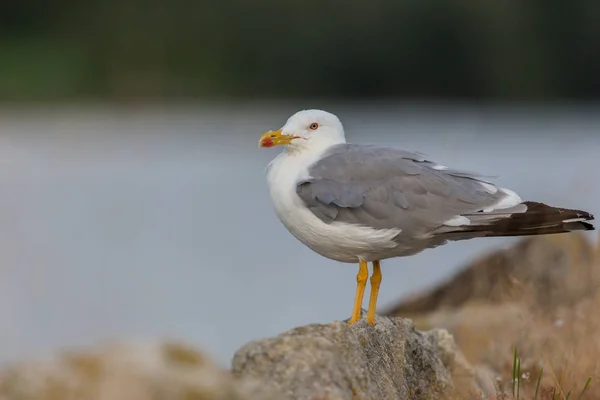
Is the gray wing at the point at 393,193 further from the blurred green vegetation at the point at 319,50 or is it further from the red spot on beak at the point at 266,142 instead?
the blurred green vegetation at the point at 319,50

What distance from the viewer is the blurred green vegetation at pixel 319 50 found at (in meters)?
19.0

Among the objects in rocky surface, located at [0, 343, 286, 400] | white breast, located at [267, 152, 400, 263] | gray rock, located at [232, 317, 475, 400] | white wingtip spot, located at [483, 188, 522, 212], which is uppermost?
white wingtip spot, located at [483, 188, 522, 212]

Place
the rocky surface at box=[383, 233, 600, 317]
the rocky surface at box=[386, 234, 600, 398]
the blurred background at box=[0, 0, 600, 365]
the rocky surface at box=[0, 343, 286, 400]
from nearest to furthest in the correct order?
1. the rocky surface at box=[0, 343, 286, 400]
2. the rocky surface at box=[386, 234, 600, 398]
3. the rocky surface at box=[383, 233, 600, 317]
4. the blurred background at box=[0, 0, 600, 365]

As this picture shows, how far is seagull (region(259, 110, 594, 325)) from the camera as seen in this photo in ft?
12.9

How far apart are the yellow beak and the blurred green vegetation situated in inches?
576

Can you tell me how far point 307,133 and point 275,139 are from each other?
12 centimetres

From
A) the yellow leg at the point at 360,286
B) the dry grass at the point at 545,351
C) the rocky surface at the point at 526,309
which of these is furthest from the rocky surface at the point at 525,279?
the yellow leg at the point at 360,286

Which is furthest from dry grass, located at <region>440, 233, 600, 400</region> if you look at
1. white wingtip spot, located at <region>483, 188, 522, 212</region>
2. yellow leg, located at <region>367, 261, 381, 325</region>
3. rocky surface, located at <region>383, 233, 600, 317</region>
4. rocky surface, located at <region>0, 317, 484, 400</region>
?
white wingtip spot, located at <region>483, 188, 522, 212</region>

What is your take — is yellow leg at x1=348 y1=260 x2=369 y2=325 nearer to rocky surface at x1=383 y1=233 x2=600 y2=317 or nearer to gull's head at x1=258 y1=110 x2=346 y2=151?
gull's head at x1=258 y1=110 x2=346 y2=151

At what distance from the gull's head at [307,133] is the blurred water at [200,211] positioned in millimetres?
838

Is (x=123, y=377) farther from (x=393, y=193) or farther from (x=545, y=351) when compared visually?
(x=545, y=351)

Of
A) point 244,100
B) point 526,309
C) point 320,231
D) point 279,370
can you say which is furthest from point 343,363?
point 244,100

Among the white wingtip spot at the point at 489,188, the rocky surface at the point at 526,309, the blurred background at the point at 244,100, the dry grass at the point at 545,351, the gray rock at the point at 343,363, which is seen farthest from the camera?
the blurred background at the point at 244,100

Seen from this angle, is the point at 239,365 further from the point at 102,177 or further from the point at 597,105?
the point at 597,105
